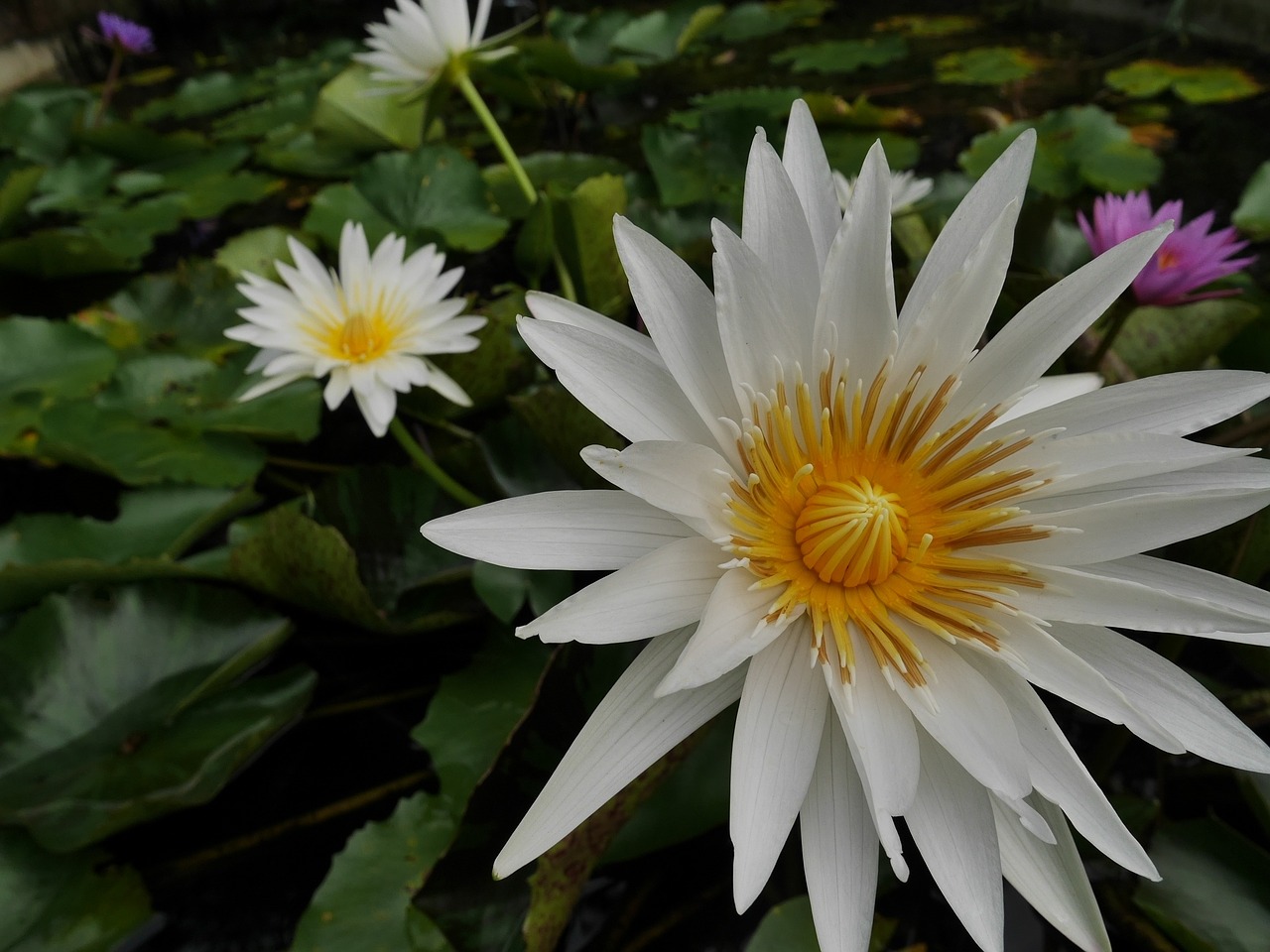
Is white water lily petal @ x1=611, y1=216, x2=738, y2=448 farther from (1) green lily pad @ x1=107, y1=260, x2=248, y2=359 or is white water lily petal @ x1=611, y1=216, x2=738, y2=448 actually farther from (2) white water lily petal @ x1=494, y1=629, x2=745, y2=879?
(1) green lily pad @ x1=107, y1=260, x2=248, y2=359

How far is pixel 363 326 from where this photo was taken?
146 cm

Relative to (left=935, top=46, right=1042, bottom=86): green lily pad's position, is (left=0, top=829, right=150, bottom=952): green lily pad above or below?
below

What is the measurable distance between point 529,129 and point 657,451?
146 inches

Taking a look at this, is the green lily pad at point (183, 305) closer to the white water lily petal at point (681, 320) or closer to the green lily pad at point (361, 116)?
the green lily pad at point (361, 116)

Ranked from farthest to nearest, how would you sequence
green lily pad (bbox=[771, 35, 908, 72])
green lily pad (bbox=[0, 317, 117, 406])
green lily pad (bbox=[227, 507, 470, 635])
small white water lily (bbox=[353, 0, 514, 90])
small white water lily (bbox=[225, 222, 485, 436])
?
green lily pad (bbox=[771, 35, 908, 72]) → green lily pad (bbox=[0, 317, 117, 406]) → small white water lily (bbox=[353, 0, 514, 90]) → small white water lily (bbox=[225, 222, 485, 436]) → green lily pad (bbox=[227, 507, 470, 635])

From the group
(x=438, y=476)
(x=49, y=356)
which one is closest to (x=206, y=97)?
(x=49, y=356)

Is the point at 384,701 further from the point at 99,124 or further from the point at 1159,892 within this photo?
the point at 99,124

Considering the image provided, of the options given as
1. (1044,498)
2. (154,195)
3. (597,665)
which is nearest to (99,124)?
(154,195)

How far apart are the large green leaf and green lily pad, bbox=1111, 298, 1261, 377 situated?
1.35 m

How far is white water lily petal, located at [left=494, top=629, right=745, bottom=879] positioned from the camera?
72 centimetres

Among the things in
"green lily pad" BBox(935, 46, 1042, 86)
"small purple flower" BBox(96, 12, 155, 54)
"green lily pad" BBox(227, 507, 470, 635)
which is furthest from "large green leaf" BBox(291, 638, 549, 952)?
"small purple flower" BBox(96, 12, 155, 54)

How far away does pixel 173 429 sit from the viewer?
180cm

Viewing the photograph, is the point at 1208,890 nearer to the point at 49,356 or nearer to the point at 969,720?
the point at 969,720

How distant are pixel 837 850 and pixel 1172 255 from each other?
1.26 metres
